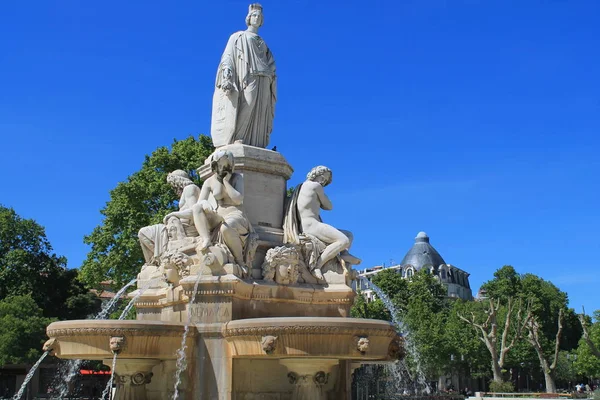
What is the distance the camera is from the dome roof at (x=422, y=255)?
4166 inches

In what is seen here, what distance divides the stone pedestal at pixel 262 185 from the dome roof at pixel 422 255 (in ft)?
306

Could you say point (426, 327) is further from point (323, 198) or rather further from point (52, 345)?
point (52, 345)

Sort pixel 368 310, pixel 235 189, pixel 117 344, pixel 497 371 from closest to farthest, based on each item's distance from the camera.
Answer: pixel 117 344 → pixel 235 189 → pixel 497 371 → pixel 368 310

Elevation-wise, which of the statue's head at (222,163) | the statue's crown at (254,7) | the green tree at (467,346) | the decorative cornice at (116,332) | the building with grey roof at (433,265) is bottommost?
the decorative cornice at (116,332)

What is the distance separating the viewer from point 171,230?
40.5ft

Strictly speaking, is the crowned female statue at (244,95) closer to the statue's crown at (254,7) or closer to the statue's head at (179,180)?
the statue's crown at (254,7)

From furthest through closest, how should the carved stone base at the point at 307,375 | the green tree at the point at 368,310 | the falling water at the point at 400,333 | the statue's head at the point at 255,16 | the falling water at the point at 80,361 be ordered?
the green tree at the point at 368,310, the statue's head at the point at 255,16, the falling water at the point at 400,333, the falling water at the point at 80,361, the carved stone base at the point at 307,375

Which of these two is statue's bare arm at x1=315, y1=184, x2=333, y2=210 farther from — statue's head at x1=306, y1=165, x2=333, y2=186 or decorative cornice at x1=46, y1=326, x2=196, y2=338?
decorative cornice at x1=46, y1=326, x2=196, y2=338

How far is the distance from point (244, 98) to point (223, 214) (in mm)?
2875

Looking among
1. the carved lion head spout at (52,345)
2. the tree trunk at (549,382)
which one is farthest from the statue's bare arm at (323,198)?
the tree trunk at (549,382)

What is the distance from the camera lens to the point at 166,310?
1199 centimetres

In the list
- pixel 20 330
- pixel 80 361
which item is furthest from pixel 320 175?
pixel 20 330

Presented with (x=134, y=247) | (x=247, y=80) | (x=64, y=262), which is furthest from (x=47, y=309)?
(x=247, y=80)

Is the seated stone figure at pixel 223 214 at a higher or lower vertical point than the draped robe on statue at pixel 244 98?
lower
